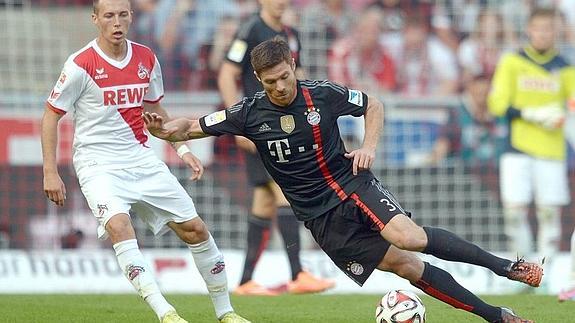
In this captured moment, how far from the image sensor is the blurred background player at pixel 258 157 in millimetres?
10625

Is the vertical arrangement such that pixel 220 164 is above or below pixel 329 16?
below

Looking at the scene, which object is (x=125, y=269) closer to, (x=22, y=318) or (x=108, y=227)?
(x=108, y=227)

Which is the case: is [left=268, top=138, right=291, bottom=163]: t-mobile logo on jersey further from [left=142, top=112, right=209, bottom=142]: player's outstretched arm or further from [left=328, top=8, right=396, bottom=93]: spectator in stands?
[left=328, top=8, right=396, bottom=93]: spectator in stands

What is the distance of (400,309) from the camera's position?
7.13 m

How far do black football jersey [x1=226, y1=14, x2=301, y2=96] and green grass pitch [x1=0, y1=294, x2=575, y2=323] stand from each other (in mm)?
1912

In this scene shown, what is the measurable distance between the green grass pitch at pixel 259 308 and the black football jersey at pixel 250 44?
191 cm

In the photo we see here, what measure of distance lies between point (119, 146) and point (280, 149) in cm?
120

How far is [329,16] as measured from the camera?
1548cm

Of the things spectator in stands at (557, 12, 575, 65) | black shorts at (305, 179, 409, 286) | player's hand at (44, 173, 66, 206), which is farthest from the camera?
spectator in stands at (557, 12, 575, 65)

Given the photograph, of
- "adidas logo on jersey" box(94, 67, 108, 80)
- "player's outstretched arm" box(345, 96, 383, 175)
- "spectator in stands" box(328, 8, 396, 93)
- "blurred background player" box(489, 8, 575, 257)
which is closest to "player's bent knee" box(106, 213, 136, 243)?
"adidas logo on jersey" box(94, 67, 108, 80)

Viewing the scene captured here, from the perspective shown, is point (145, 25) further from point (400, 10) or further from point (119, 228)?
point (119, 228)

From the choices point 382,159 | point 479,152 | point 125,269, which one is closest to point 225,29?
point 382,159

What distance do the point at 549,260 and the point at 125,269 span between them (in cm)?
620

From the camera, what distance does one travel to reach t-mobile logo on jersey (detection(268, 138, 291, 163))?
7312 millimetres
